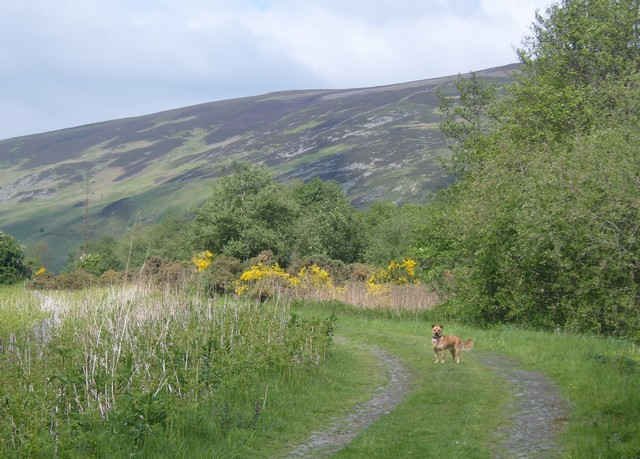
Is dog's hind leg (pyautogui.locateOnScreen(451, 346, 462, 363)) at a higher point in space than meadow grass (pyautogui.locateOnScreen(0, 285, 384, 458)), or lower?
lower

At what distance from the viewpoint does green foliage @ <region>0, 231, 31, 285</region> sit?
128ft

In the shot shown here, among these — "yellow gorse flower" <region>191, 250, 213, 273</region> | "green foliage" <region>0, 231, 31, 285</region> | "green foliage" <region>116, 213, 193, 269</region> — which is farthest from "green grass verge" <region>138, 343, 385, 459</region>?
"green foliage" <region>116, 213, 193, 269</region>

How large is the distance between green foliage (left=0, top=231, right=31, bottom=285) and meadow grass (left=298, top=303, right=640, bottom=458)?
2634 cm

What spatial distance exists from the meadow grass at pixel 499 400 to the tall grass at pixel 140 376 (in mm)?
2385

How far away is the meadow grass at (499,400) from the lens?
31.1 ft

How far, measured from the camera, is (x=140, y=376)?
11125mm

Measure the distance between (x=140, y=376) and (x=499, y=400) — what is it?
6.06 m

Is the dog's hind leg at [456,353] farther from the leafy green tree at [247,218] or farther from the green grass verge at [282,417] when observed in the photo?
the leafy green tree at [247,218]

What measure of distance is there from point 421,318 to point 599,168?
9.66 m

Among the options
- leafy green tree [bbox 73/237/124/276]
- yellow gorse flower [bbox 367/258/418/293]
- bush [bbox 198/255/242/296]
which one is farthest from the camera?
leafy green tree [bbox 73/237/124/276]

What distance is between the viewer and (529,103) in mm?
34500

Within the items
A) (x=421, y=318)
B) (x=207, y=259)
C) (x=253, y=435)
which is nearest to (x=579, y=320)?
(x=421, y=318)

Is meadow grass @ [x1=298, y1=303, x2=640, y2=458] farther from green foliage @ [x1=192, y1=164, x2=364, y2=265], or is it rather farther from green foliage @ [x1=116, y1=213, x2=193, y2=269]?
green foliage @ [x1=116, y1=213, x2=193, y2=269]

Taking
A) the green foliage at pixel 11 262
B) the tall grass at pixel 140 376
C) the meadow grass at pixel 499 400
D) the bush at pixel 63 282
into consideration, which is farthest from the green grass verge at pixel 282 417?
the green foliage at pixel 11 262
